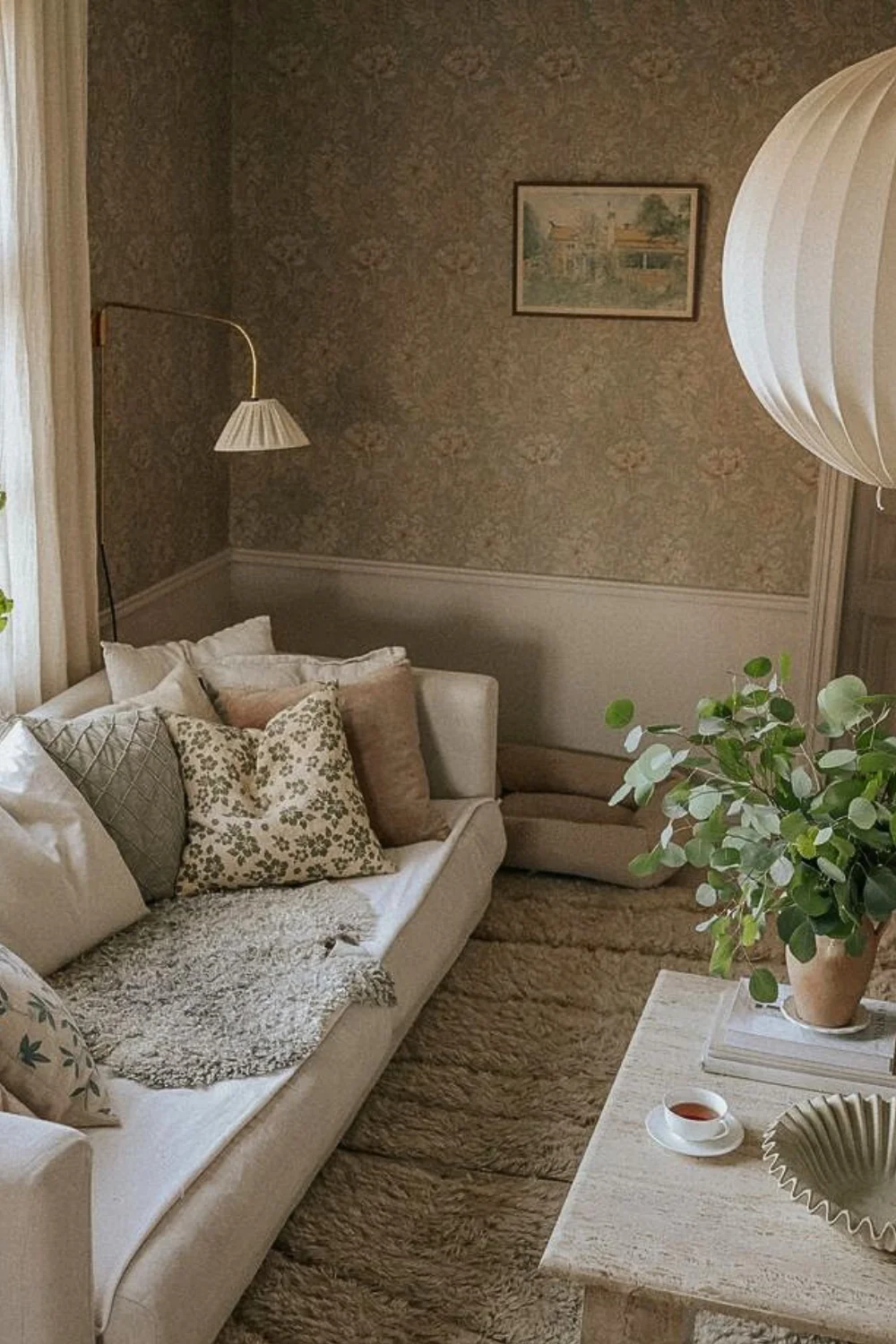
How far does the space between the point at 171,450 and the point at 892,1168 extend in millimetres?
3120

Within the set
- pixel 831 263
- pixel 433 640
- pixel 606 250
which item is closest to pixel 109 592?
pixel 433 640

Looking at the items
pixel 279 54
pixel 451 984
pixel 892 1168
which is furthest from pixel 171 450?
pixel 892 1168

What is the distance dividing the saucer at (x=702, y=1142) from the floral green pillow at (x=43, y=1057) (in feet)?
2.82

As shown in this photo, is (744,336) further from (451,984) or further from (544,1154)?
(451,984)

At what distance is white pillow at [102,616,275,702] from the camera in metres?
3.88

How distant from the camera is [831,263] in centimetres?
163

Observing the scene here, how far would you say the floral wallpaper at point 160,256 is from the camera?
14.0 feet

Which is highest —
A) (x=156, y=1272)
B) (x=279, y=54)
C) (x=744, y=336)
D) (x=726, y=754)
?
(x=279, y=54)

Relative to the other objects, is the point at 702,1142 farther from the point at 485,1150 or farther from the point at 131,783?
the point at 131,783

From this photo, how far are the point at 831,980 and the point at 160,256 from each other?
9.54 feet

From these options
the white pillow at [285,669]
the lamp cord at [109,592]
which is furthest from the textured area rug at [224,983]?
the lamp cord at [109,592]

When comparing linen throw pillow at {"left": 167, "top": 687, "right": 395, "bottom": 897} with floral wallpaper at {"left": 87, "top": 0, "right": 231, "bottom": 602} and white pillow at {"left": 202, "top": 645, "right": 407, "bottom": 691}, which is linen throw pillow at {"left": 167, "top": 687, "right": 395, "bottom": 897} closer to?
white pillow at {"left": 202, "top": 645, "right": 407, "bottom": 691}

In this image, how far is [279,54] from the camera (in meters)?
4.86

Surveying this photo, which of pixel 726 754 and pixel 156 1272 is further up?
pixel 726 754
